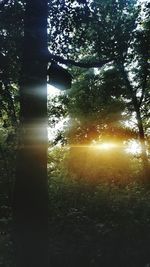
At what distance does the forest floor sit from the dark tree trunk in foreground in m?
0.71

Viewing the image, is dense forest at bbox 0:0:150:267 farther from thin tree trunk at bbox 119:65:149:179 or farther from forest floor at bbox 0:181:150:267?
thin tree trunk at bbox 119:65:149:179

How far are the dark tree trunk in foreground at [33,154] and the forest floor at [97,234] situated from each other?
710 mm

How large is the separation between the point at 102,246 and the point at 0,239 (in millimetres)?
2260

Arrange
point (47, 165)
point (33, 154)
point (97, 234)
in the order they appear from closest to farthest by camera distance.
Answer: point (33, 154) < point (97, 234) < point (47, 165)

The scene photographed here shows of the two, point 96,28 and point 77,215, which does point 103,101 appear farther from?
point 77,215

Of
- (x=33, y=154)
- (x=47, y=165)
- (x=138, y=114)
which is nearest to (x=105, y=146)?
(x=138, y=114)

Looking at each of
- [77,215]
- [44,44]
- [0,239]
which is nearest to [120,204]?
[77,215]

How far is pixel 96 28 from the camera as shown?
42.3 ft

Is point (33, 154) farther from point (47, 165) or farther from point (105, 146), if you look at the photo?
Result: point (105, 146)

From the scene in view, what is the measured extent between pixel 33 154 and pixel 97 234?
8.84ft

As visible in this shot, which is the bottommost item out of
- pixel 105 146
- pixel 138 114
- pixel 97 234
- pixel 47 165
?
pixel 97 234

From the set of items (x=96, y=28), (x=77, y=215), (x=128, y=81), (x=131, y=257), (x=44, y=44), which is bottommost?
(x=131, y=257)

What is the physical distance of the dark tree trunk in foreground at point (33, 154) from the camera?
7414 mm

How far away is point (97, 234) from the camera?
30.1ft
